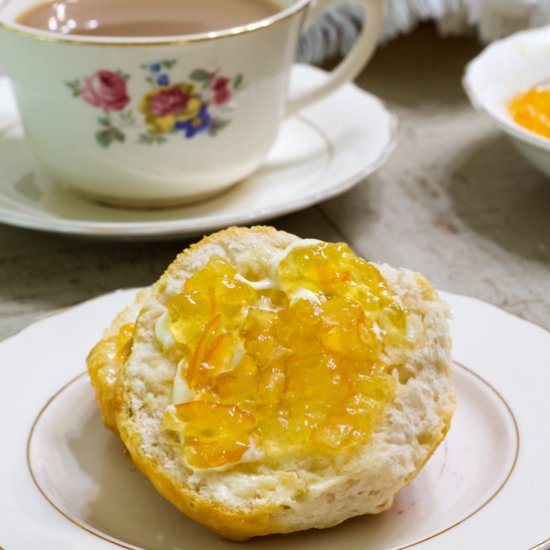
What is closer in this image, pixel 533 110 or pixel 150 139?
pixel 150 139

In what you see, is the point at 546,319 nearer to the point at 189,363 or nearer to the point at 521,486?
the point at 521,486

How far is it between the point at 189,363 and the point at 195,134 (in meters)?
0.73

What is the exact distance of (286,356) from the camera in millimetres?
961

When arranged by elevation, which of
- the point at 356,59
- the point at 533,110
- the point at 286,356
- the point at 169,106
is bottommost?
the point at 533,110

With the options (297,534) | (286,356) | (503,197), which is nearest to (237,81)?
(503,197)

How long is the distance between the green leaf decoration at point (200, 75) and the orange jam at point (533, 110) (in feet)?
2.13

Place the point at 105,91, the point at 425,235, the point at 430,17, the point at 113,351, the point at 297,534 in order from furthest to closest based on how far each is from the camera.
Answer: the point at 430,17 → the point at 425,235 → the point at 105,91 → the point at 113,351 → the point at 297,534

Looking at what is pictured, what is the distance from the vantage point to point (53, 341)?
1.21m

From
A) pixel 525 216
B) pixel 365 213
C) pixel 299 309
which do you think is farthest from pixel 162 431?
pixel 525 216

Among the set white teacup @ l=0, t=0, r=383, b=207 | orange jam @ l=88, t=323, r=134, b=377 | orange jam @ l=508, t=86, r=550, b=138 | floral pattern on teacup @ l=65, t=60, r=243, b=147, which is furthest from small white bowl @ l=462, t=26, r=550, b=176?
orange jam @ l=88, t=323, r=134, b=377

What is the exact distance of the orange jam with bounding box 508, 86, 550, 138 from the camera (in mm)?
1843

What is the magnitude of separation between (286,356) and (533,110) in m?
1.12

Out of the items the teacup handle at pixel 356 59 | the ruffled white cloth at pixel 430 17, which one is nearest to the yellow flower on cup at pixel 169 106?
the teacup handle at pixel 356 59

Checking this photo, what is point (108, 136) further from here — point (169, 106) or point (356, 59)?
point (356, 59)
